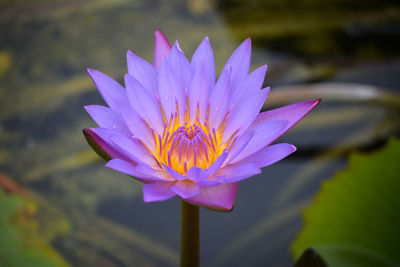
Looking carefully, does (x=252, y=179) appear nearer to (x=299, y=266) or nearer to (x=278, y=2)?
(x=299, y=266)

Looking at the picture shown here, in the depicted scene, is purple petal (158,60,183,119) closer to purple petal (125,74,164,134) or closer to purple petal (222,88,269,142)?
purple petal (125,74,164,134)

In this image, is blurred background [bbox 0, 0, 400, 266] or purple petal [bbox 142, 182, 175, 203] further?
blurred background [bbox 0, 0, 400, 266]

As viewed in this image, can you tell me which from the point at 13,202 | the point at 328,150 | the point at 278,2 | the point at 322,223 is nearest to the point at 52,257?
the point at 13,202

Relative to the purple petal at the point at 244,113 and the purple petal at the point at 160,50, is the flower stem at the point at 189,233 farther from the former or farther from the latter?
the purple petal at the point at 160,50

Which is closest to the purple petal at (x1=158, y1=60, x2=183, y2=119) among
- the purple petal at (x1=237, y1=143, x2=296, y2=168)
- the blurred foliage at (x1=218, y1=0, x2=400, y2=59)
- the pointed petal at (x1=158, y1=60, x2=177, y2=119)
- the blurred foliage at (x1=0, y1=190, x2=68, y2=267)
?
the pointed petal at (x1=158, y1=60, x2=177, y2=119)

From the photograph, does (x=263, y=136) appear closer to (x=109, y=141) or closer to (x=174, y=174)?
(x=174, y=174)

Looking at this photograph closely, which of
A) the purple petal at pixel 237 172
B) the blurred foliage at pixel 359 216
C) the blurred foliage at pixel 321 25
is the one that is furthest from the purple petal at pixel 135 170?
the blurred foliage at pixel 321 25

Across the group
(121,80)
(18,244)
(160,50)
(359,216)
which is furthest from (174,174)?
(121,80)
